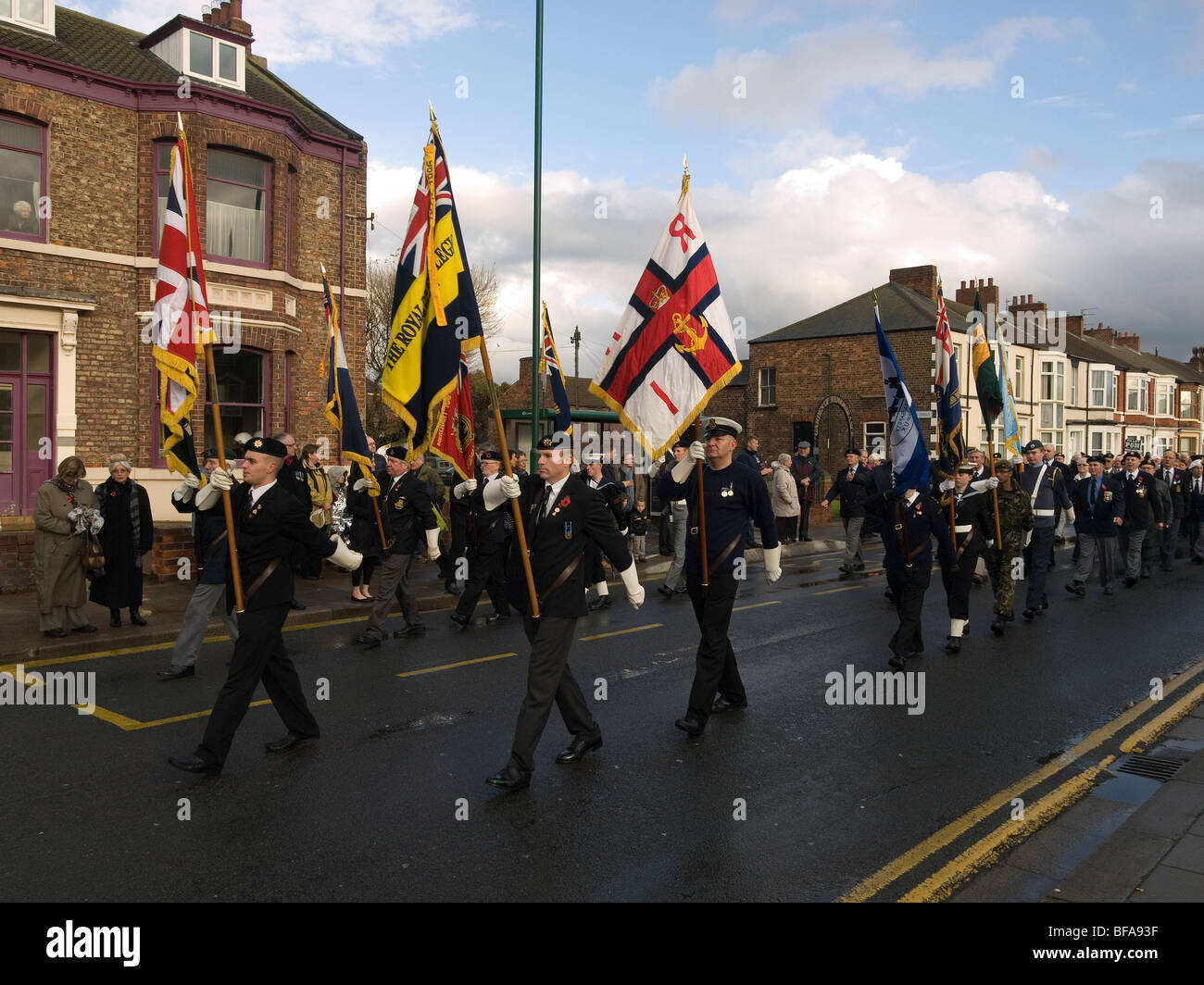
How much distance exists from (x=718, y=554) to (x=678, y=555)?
6.99m

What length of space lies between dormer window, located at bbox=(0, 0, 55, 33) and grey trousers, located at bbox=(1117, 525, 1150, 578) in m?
20.1

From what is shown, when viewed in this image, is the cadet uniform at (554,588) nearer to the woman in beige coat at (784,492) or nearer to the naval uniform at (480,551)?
the naval uniform at (480,551)

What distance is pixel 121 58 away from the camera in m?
17.6

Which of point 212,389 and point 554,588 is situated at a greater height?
point 212,389

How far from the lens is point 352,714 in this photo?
7.04m

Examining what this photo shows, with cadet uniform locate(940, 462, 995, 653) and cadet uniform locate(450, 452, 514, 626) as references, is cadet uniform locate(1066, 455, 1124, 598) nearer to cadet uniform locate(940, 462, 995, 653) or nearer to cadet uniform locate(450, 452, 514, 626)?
cadet uniform locate(940, 462, 995, 653)

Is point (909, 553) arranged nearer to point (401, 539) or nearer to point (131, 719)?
point (401, 539)

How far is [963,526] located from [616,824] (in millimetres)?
6715

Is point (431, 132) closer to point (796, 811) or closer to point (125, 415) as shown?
point (796, 811)

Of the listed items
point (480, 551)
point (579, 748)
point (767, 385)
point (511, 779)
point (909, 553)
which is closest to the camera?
point (511, 779)

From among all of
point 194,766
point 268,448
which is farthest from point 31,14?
point 194,766

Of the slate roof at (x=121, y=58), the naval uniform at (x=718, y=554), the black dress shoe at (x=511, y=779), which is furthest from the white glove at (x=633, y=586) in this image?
the slate roof at (x=121, y=58)

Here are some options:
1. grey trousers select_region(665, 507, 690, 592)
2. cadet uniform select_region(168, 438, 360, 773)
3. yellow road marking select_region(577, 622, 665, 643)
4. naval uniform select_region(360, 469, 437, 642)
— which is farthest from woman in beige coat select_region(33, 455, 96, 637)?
grey trousers select_region(665, 507, 690, 592)

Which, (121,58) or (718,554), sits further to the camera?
(121,58)
